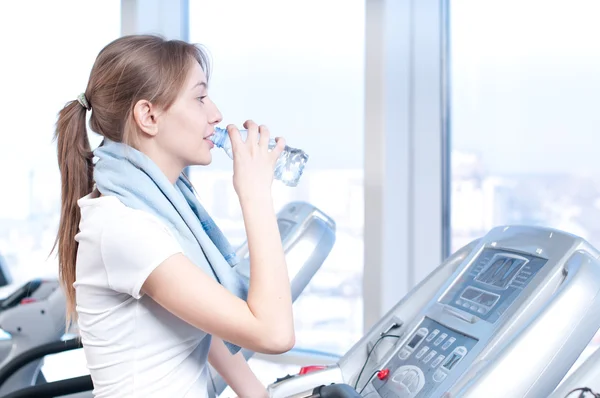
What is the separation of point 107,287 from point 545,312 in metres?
0.65

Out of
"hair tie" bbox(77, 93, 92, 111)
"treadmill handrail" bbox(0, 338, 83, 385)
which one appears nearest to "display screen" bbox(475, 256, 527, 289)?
"hair tie" bbox(77, 93, 92, 111)

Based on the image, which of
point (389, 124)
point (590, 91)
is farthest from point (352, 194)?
point (590, 91)

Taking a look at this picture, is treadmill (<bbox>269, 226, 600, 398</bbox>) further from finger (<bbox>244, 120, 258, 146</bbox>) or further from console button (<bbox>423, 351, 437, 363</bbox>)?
finger (<bbox>244, 120, 258, 146</bbox>)

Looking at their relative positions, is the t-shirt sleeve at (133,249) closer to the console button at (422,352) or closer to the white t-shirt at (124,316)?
the white t-shirt at (124,316)

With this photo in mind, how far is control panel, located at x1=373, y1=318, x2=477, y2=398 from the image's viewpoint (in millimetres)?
1124

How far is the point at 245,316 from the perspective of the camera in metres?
1.04

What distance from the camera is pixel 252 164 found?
45.4 inches

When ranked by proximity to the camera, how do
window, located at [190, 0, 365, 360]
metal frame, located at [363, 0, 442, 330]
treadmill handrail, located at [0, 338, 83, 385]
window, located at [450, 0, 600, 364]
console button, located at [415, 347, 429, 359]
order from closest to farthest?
1. console button, located at [415, 347, 429, 359]
2. treadmill handrail, located at [0, 338, 83, 385]
3. window, located at [450, 0, 600, 364]
4. metal frame, located at [363, 0, 442, 330]
5. window, located at [190, 0, 365, 360]

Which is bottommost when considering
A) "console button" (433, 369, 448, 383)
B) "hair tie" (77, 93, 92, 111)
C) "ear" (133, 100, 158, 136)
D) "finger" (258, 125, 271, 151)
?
"console button" (433, 369, 448, 383)

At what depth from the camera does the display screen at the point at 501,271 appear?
118 centimetres

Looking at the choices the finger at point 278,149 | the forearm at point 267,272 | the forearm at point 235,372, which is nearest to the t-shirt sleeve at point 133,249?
the forearm at point 267,272

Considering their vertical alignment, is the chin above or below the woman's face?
below

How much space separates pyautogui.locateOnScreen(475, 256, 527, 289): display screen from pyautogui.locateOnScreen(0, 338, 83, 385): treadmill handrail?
1.02m

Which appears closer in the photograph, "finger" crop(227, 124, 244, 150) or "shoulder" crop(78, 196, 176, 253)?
"shoulder" crop(78, 196, 176, 253)
